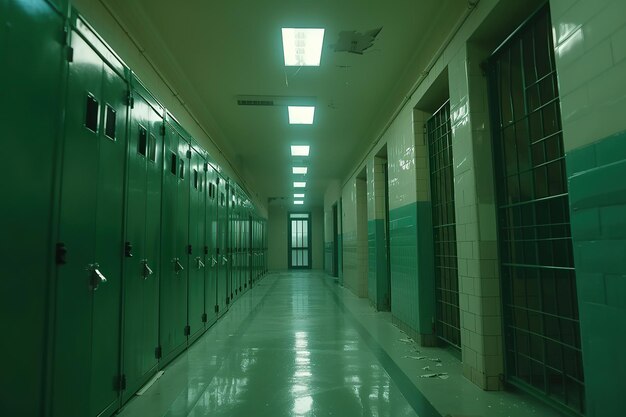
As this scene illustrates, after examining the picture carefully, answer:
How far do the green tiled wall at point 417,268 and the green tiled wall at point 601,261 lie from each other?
240cm

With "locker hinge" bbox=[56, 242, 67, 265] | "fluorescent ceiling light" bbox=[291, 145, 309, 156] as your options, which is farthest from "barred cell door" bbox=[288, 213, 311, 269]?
"locker hinge" bbox=[56, 242, 67, 265]

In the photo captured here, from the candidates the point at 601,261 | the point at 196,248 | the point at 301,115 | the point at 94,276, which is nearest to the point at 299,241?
the point at 301,115

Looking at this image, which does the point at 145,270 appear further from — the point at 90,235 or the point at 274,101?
the point at 274,101

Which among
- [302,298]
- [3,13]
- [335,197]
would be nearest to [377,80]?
[3,13]

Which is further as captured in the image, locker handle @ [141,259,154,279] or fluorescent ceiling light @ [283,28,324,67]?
fluorescent ceiling light @ [283,28,324,67]

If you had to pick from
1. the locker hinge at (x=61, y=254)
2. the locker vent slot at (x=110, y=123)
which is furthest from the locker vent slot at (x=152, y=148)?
the locker hinge at (x=61, y=254)

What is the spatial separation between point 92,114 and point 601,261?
8.63 ft

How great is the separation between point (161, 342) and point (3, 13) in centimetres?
264

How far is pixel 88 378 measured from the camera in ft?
6.55

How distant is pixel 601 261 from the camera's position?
167 cm

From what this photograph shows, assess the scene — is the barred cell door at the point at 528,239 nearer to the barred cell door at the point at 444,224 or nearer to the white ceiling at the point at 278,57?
the white ceiling at the point at 278,57

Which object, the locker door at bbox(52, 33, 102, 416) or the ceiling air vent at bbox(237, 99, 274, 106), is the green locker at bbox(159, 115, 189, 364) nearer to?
the locker door at bbox(52, 33, 102, 416)

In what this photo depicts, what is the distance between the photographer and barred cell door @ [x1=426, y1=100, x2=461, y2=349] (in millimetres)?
3906

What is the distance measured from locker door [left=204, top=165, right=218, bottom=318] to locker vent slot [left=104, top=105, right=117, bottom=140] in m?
2.53
